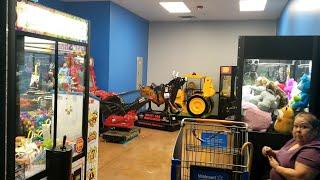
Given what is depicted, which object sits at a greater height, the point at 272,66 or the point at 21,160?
the point at 272,66

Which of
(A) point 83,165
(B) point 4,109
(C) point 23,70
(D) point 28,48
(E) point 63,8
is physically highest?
(E) point 63,8

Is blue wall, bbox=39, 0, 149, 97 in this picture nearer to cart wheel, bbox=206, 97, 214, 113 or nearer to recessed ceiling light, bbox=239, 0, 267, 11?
cart wheel, bbox=206, 97, 214, 113

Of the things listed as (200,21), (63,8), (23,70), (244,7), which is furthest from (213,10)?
(23,70)

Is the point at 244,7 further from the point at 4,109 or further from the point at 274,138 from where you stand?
the point at 4,109

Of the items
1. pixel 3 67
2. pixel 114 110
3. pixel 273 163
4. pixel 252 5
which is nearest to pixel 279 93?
pixel 273 163

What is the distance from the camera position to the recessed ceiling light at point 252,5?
6863 mm

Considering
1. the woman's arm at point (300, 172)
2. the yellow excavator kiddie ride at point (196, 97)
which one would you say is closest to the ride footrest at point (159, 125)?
the yellow excavator kiddie ride at point (196, 97)

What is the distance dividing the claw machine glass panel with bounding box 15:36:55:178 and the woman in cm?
177

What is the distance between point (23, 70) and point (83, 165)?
1.23 meters

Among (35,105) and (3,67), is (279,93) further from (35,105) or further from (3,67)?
(3,67)

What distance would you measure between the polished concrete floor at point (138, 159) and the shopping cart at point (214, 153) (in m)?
1.79

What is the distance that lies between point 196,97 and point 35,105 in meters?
6.62

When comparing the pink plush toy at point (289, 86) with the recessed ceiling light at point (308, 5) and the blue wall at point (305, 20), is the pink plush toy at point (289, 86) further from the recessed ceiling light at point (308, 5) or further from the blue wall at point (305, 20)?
the recessed ceiling light at point (308, 5)

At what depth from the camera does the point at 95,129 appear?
11.5ft
